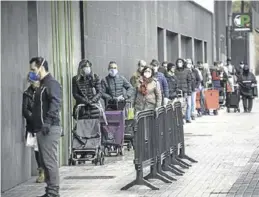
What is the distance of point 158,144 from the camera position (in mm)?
11211

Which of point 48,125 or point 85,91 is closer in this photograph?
point 48,125

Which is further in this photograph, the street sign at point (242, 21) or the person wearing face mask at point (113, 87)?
the street sign at point (242, 21)

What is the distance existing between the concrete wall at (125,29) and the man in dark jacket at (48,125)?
5.73 metres

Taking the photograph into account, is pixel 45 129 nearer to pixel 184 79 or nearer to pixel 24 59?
pixel 24 59

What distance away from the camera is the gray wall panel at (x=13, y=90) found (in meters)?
10.8

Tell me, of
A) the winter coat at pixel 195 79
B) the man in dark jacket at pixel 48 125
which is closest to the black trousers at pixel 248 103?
the winter coat at pixel 195 79

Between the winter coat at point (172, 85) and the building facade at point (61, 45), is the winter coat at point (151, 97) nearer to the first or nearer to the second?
the building facade at point (61, 45)

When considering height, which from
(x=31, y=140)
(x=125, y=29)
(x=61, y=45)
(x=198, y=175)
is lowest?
(x=198, y=175)

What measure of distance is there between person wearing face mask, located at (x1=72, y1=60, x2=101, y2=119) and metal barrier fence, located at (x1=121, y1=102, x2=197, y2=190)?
1665mm

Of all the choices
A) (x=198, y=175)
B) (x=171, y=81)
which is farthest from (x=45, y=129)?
(x=171, y=81)

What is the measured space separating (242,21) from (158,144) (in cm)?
3050

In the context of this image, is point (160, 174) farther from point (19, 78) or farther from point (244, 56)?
point (244, 56)

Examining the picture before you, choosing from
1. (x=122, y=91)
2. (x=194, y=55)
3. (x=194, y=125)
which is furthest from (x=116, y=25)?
(x=194, y=55)

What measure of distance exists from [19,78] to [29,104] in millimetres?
659
